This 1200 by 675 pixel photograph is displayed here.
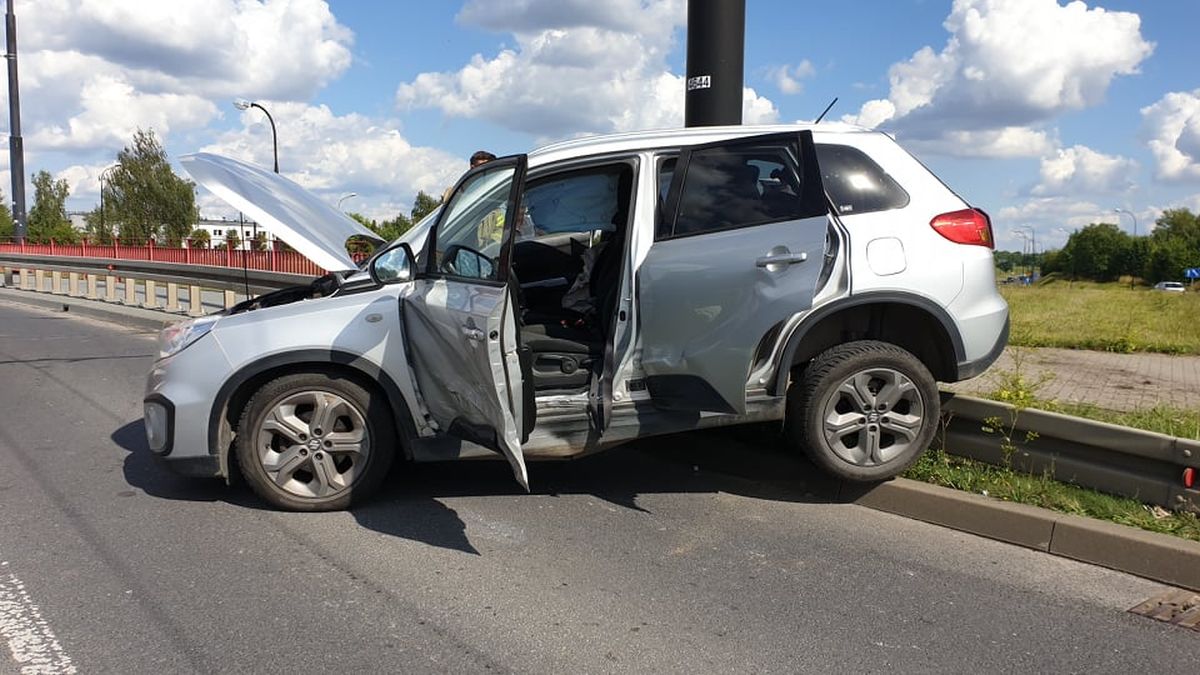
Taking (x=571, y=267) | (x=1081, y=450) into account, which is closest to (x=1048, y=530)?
(x=1081, y=450)

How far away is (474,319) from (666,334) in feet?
3.46

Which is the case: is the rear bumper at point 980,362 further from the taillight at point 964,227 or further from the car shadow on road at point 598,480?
the car shadow on road at point 598,480

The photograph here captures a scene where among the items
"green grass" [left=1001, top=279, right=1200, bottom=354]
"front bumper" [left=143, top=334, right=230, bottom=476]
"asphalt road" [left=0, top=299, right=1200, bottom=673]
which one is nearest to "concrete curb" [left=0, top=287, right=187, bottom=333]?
"asphalt road" [left=0, top=299, right=1200, bottom=673]

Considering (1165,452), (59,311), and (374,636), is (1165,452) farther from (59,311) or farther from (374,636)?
(59,311)

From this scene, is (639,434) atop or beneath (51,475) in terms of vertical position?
atop

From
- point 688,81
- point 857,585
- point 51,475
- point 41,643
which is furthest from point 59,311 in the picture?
point 857,585

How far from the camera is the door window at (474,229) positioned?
4.40 metres

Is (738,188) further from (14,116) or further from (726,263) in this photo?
(14,116)

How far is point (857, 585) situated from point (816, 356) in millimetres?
1335

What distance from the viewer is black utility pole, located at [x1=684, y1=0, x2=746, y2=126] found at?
737cm

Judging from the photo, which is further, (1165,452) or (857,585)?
(1165,452)

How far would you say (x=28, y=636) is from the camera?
336 cm

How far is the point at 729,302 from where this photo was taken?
14.5ft

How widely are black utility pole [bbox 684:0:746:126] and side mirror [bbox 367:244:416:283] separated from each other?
352 cm
